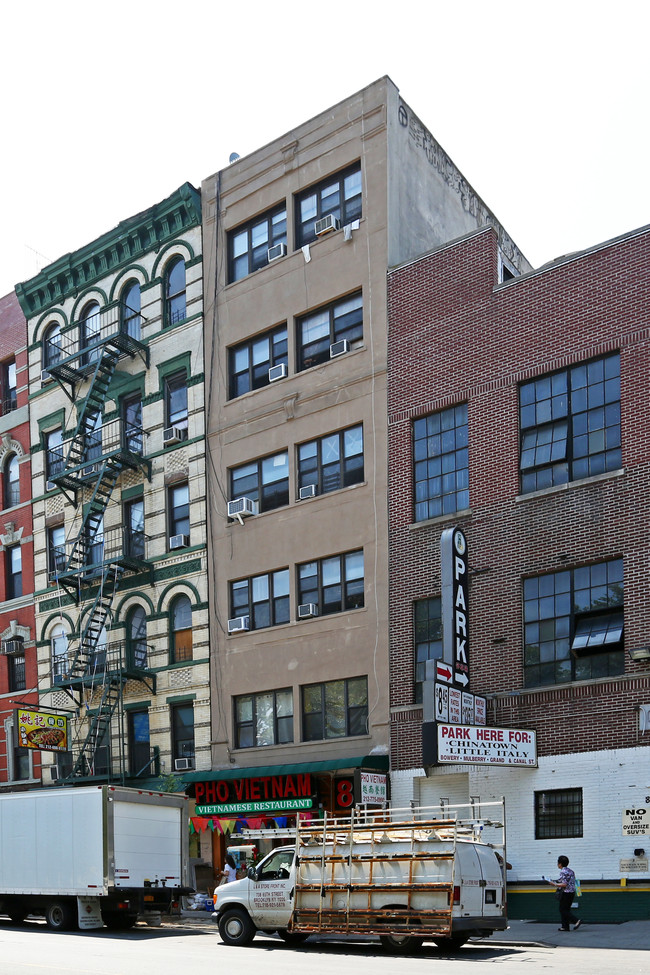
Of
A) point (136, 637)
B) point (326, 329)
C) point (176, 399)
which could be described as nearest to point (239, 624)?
point (136, 637)

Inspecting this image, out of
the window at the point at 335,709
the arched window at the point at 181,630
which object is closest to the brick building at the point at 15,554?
the arched window at the point at 181,630

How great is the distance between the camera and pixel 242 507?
3153 cm

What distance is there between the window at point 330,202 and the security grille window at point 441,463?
264 inches

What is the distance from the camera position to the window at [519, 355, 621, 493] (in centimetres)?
2419

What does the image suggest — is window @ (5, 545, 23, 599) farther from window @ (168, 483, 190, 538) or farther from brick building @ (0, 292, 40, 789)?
window @ (168, 483, 190, 538)

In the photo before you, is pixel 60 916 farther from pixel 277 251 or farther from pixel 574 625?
pixel 277 251

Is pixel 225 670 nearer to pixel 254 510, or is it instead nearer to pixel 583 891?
pixel 254 510

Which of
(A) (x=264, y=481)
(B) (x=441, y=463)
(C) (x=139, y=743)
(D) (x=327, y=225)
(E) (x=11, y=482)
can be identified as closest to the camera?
(B) (x=441, y=463)

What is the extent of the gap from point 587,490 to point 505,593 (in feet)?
9.89

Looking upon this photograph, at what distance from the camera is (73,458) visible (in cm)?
3688

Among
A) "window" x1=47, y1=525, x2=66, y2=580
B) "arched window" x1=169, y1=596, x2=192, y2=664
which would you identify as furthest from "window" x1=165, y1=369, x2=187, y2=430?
"window" x1=47, y1=525, x2=66, y2=580

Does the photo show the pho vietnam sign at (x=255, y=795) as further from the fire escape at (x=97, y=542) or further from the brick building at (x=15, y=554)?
the brick building at (x=15, y=554)

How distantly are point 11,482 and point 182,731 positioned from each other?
13.2 meters

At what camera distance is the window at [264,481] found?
31241 millimetres
